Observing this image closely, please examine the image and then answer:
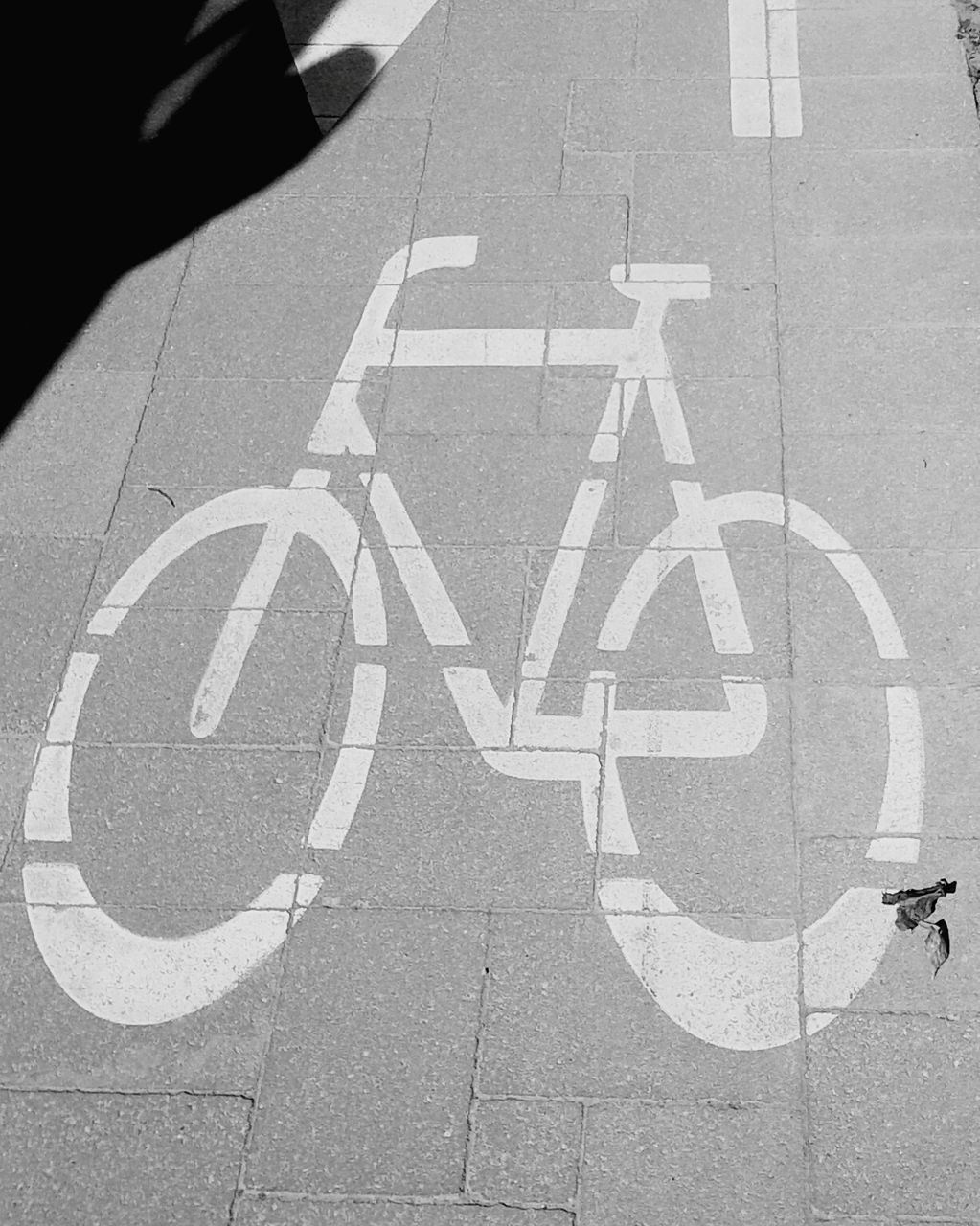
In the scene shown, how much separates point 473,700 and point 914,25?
14.7ft

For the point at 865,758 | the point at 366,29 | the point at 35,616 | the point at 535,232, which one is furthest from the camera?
the point at 366,29

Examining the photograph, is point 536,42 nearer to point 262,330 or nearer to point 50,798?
point 262,330

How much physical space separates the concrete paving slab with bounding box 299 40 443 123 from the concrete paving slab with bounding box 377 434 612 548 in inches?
90.8

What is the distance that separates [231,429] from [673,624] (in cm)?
185

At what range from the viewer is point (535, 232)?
608 cm

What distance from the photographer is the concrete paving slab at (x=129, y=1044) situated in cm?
382

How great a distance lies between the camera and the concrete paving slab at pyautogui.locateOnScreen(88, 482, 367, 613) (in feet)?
15.8

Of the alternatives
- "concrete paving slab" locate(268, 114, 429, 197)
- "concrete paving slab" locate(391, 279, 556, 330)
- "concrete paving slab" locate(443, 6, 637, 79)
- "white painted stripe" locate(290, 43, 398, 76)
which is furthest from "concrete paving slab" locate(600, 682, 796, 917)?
"white painted stripe" locate(290, 43, 398, 76)

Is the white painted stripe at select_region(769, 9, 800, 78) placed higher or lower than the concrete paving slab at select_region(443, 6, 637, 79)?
lower

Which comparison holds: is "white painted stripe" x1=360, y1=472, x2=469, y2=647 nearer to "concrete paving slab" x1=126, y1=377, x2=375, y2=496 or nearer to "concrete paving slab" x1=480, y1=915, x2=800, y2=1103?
"concrete paving slab" x1=126, y1=377, x2=375, y2=496

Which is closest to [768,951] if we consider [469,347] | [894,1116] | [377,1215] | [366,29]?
[894,1116]

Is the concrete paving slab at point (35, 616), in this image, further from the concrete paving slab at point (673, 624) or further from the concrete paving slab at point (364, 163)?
the concrete paving slab at point (364, 163)

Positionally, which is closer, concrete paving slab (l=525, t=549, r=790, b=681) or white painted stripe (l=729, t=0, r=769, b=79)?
concrete paving slab (l=525, t=549, r=790, b=681)

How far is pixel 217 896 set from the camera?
414 cm
